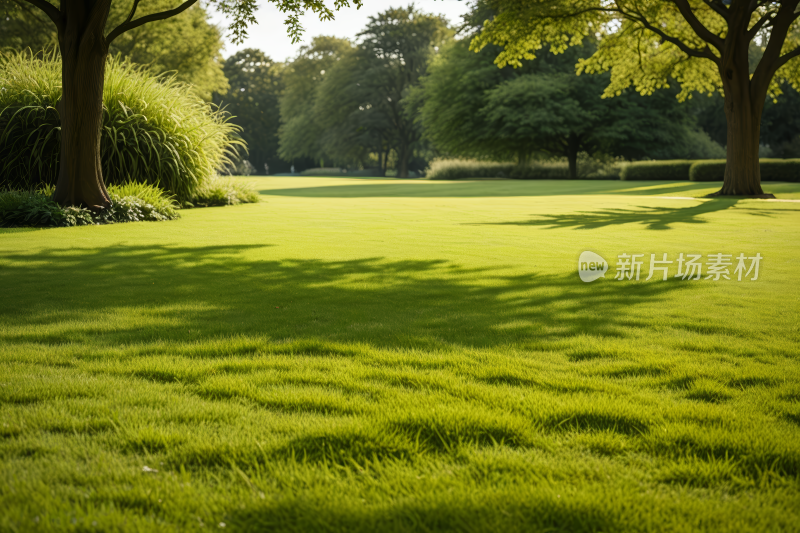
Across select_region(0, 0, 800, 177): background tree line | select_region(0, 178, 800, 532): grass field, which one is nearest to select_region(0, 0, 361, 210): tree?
select_region(0, 178, 800, 532): grass field

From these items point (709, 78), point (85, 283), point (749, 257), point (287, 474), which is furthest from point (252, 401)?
point (709, 78)

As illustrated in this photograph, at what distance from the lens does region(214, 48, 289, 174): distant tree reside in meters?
87.9

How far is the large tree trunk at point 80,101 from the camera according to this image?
11.5 meters

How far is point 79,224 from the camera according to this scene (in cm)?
1121

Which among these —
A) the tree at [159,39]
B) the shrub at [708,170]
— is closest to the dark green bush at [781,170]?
the shrub at [708,170]

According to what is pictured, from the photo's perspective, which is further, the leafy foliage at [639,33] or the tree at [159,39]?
the tree at [159,39]

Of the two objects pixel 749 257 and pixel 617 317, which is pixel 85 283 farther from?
pixel 749 257

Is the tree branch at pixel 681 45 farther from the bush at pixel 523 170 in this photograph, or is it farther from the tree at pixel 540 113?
the bush at pixel 523 170

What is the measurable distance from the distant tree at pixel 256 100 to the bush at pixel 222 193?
7032 centimetres

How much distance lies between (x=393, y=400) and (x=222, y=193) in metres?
15.2

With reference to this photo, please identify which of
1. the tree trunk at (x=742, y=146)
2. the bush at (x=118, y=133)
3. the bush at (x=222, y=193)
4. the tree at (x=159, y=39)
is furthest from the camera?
the tree at (x=159, y=39)

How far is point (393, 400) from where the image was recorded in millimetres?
3127

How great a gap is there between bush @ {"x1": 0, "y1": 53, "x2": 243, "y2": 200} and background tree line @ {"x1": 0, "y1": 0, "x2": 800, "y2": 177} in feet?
33.8

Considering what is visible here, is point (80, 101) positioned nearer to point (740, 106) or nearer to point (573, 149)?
point (740, 106)
